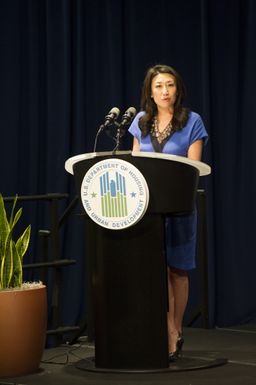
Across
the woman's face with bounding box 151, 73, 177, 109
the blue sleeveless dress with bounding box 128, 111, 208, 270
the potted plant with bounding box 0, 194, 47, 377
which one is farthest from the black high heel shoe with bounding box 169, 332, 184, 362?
the woman's face with bounding box 151, 73, 177, 109

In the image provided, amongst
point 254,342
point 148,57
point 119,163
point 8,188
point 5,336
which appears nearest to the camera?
point 119,163

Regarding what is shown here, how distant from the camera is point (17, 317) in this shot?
4.21 meters

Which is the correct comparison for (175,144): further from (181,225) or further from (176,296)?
(176,296)

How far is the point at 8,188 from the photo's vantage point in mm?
5969

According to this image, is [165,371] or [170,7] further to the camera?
[170,7]

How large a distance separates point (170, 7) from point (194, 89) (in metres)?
0.57

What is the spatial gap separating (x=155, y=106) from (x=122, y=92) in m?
1.93

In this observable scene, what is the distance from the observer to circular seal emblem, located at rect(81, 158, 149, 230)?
3.86 m

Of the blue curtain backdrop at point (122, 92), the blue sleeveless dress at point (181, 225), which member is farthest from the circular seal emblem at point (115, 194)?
the blue curtain backdrop at point (122, 92)

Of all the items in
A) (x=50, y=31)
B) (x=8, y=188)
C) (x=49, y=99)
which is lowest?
(x=8, y=188)

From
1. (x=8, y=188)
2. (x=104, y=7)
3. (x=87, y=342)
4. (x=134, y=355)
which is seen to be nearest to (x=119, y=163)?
(x=134, y=355)

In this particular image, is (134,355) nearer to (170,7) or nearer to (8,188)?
(8,188)

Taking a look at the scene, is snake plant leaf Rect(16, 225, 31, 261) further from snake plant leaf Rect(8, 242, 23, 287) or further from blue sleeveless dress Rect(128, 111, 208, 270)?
blue sleeveless dress Rect(128, 111, 208, 270)

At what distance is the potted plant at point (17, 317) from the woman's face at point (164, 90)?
86 cm
